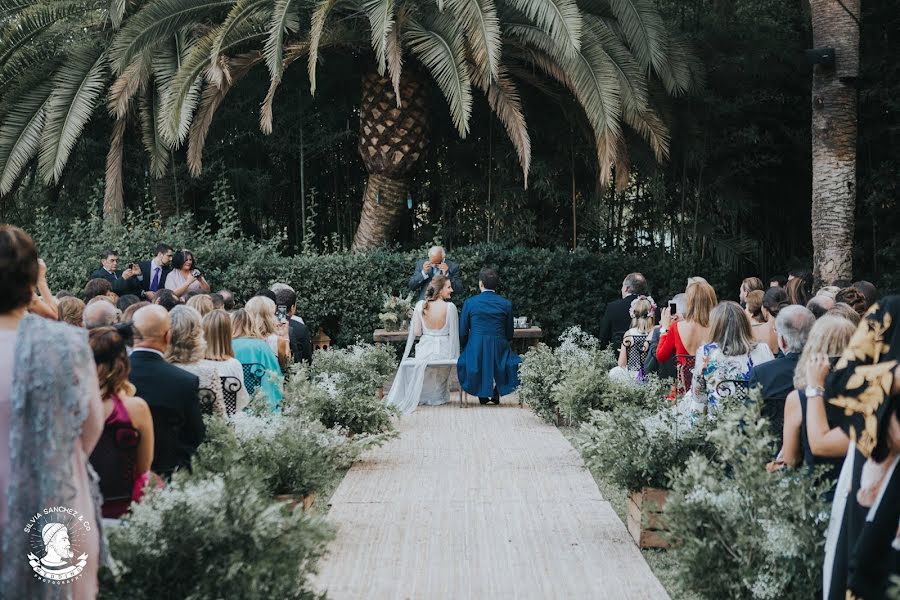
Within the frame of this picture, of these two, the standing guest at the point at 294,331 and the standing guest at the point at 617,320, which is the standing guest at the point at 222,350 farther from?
the standing guest at the point at 617,320

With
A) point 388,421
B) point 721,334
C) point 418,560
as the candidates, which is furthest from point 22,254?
point 388,421

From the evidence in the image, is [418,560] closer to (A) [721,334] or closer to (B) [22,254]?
(A) [721,334]

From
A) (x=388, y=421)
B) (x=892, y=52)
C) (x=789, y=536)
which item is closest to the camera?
(x=789, y=536)

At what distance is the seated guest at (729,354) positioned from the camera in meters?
6.96

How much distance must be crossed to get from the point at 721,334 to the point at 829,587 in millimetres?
3207

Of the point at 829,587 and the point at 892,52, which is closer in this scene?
the point at 829,587

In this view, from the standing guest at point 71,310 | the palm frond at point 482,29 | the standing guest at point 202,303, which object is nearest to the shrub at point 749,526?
the standing guest at point 202,303

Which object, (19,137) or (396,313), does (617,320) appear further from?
(19,137)

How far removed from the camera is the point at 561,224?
63.5 ft

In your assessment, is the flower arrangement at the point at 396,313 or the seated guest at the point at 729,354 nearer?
the seated guest at the point at 729,354

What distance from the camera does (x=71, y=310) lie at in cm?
764

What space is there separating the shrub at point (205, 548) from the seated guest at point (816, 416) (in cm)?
203

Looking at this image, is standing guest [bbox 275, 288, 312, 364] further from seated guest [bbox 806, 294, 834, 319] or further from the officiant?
seated guest [bbox 806, 294, 834, 319]

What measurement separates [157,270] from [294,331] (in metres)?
3.28
